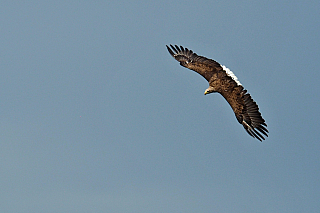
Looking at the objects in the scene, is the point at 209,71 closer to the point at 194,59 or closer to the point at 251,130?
the point at 194,59

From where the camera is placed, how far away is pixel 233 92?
3709 cm

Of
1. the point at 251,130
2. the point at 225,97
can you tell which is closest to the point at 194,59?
the point at 225,97

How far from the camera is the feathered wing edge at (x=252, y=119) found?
36.8 m

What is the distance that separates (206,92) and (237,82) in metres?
3.40

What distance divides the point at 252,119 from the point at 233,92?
2.43 meters

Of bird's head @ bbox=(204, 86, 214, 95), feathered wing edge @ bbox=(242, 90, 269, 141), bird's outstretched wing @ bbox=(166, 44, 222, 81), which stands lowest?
feathered wing edge @ bbox=(242, 90, 269, 141)

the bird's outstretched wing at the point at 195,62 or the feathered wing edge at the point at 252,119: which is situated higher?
the bird's outstretched wing at the point at 195,62

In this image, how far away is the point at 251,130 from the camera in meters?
37.1

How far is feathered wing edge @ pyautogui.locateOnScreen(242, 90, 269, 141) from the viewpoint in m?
36.8

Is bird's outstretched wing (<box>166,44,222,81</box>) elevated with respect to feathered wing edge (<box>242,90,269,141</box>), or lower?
elevated

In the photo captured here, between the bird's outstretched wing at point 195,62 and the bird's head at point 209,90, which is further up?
the bird's outstretched wing at point 195,62

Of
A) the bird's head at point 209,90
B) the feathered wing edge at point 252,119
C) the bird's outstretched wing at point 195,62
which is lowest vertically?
the feathered wing edge at point 252,119

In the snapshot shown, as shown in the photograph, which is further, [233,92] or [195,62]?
[195,62]

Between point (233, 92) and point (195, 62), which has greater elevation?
point (195, 62)
